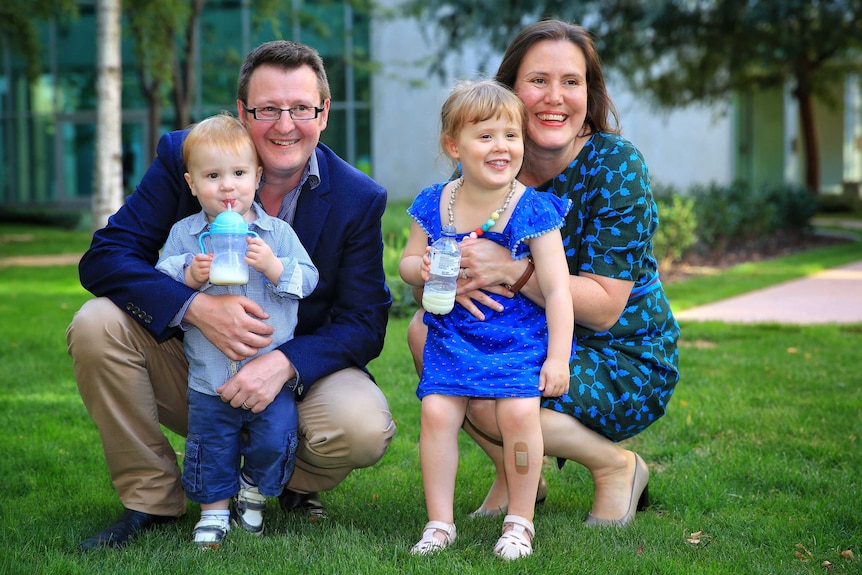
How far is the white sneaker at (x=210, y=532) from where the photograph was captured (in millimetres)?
3100

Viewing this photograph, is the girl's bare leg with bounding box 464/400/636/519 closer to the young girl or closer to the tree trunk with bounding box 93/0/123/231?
the young girl

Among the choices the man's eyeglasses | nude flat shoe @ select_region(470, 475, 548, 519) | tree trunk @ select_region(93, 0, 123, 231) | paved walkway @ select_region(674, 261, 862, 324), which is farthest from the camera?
tree trunk @ select_region(93, 0, 123, 231)

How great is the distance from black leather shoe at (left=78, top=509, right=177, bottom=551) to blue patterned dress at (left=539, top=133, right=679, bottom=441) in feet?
4.72

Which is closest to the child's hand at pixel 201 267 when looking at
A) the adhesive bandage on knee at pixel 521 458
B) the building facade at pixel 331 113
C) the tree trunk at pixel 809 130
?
the adhesive bandage on knee at pixel 521 458

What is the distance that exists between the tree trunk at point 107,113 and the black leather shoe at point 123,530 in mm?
8349

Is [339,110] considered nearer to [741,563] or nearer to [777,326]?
[777,326]

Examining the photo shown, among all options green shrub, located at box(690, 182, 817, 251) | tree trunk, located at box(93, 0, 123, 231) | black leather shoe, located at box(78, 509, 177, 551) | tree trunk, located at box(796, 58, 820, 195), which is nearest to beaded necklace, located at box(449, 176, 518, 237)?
black leather shoe, located at box(78, 509, 177, 551)

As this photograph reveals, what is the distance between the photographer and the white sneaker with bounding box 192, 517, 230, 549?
3100 millimetres

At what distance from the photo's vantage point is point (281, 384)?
10.3ft

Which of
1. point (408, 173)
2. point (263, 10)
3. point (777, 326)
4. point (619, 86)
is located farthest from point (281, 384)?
point (408, 173)

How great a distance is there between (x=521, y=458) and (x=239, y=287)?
3.61ft

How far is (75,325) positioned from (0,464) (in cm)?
130

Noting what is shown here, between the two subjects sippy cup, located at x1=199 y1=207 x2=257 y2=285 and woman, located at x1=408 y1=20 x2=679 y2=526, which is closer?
sippy cup, located at x1=199 y1=207 x2=257 y2=285

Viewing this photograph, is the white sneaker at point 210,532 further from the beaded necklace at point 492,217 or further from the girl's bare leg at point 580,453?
the beaded necklace at point 492,217
